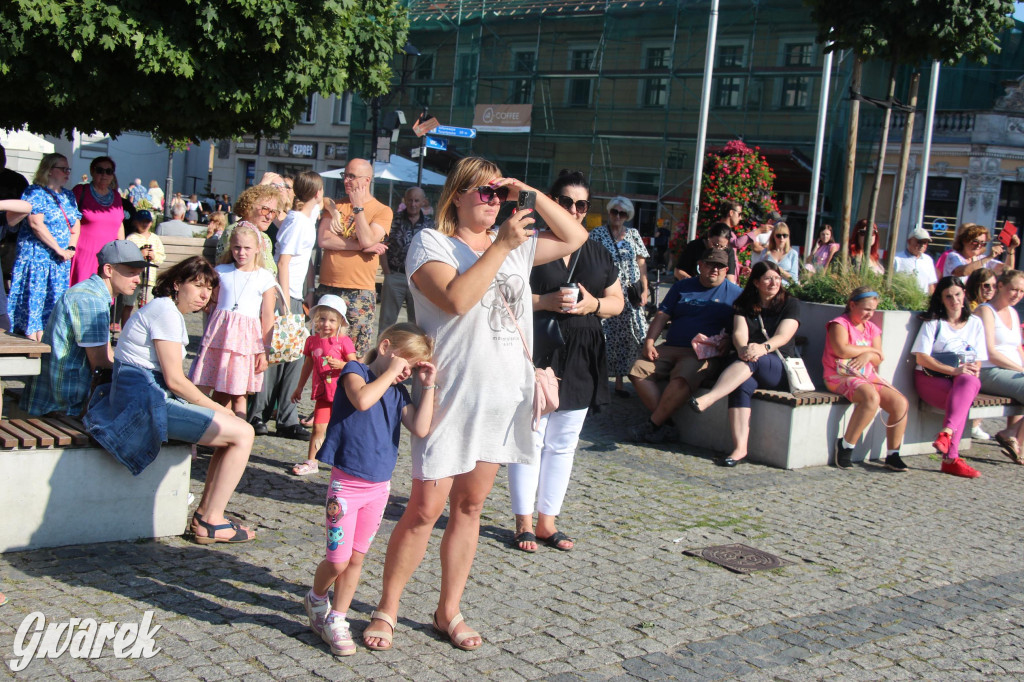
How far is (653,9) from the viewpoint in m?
32.3

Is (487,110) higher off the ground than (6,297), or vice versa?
(487,110)

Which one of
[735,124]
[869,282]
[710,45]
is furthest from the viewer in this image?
[735,124]

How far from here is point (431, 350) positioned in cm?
385

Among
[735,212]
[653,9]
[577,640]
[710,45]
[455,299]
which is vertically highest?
[653,9]

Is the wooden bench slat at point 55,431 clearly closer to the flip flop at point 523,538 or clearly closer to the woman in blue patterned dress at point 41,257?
the flip flop at point 523,538

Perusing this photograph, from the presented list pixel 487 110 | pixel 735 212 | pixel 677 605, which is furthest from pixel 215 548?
pixel 487 110

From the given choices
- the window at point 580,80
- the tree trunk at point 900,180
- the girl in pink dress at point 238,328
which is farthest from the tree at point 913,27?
the window at point 580,80

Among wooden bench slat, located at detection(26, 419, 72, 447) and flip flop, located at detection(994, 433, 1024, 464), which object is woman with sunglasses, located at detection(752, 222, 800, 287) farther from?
wooden bench slat, located at detection(26, 419, 72, 447)

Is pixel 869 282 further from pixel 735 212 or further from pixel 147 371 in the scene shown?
pixel 147 371

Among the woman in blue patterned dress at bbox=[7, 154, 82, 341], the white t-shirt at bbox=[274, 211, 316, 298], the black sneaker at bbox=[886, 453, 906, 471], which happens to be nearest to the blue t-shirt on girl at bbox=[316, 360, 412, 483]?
the white t-shirt at bbox=[274, 211, 316, 298]

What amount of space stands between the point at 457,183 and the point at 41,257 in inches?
214

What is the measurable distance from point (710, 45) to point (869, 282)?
11.9 meters

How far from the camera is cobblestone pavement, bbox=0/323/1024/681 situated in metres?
3.87

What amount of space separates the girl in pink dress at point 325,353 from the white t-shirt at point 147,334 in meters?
1.11
